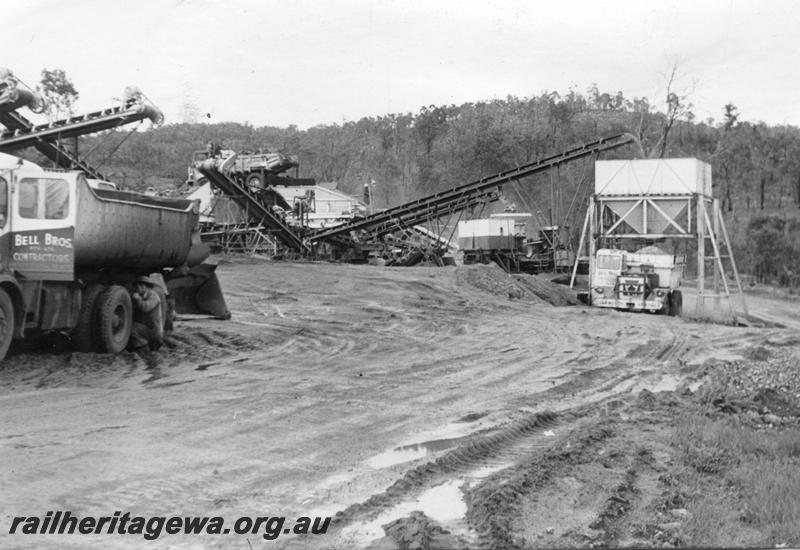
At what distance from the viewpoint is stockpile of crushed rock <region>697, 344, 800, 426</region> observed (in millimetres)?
10438

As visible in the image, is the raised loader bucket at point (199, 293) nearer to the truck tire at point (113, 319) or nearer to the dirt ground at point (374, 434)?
the dirt ground at point (374, 434)

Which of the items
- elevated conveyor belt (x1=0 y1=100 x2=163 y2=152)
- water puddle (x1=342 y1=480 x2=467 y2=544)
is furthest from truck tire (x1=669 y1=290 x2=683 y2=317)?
water puddle (x1=342 y1=480 x2=467 y2=544)

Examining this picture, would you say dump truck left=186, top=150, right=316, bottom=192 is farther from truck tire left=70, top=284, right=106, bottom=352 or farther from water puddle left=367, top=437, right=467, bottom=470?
water puddle left=367, top=437, right=467, bottom=470

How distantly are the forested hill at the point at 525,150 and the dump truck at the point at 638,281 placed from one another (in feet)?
78.0

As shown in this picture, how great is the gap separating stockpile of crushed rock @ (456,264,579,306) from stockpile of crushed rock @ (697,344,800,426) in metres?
18.2

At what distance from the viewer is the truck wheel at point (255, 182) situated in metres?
42.6

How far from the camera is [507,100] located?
93750 mm

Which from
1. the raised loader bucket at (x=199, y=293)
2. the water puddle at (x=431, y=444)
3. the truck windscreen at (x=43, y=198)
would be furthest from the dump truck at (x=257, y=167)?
the water puddle at (x=431, y=444)

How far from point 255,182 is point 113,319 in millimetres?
29898

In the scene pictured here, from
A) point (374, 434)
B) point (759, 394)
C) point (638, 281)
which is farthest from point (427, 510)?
point (638, 281)

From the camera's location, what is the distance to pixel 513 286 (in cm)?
3247

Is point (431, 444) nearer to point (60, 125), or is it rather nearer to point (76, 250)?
point (76, 250)

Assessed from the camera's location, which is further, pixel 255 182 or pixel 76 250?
pixel 255 182

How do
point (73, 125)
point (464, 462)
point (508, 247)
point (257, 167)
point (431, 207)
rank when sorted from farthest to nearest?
point (257, 167), point (508, 247), point (431, 207), point (73, 125), point (464, 462)
